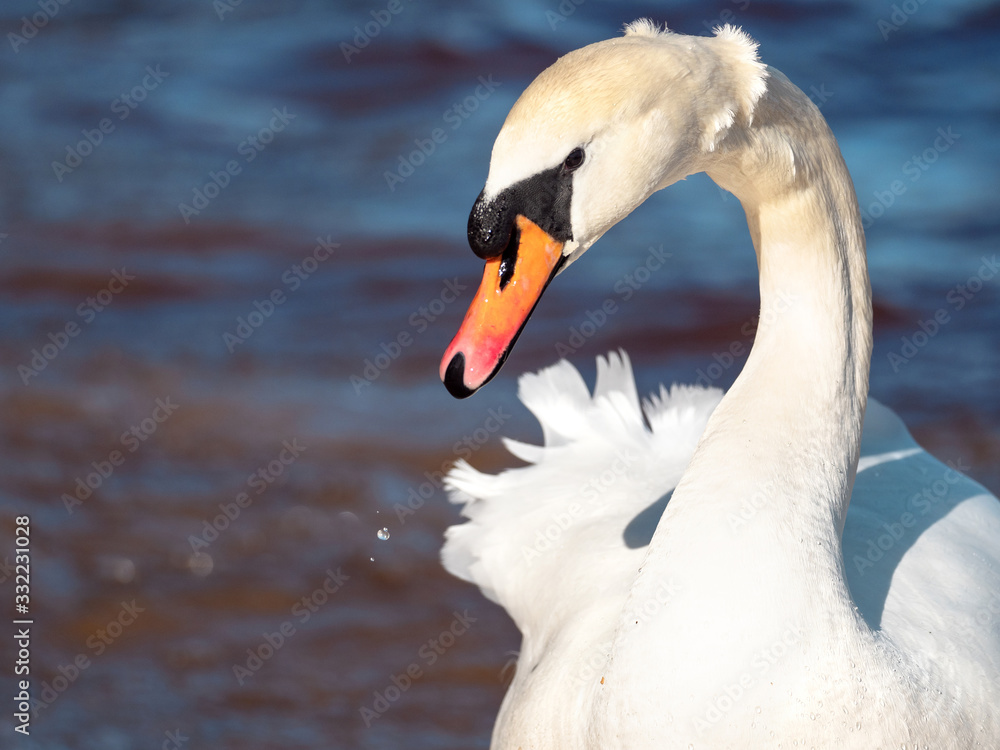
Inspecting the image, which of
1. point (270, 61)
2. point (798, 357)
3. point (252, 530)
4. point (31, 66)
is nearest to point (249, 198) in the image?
point (270, 61)

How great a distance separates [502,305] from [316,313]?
4.62 meters

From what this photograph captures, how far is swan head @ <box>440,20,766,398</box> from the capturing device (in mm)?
Answer: 1840

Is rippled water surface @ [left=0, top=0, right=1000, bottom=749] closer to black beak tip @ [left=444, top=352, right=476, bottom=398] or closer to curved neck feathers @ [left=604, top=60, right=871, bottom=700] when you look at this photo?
curved neck feathers @ [left=604, top=60, right=871, bottom=700]

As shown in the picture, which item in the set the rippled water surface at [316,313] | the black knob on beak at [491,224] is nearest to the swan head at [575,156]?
the black knob on beak at [491,224]

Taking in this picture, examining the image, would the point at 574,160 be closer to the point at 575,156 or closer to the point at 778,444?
the point at 575,156

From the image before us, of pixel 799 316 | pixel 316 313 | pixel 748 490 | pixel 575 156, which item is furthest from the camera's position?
pixel 316 313

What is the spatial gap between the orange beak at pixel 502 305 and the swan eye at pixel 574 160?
4.3 inches

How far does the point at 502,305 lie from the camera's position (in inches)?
76.0

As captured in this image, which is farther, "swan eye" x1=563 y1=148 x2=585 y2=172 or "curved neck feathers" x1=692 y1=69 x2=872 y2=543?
"curved neck feathers" x1=692 y1=69 x2=872 y2=543

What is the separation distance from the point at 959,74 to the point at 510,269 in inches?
310

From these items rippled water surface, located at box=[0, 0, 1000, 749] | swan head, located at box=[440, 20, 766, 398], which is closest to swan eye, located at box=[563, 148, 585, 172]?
swan head, located at box=[440, 20, 766, 398]

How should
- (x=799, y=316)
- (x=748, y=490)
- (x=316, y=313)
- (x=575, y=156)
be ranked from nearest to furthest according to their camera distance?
(x=575, y=156) < (x=748, y=490) < (x=799, y=316) < (x=316, y=313)

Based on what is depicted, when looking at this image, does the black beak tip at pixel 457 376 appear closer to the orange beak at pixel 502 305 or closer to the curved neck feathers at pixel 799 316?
the orange beak at pixel 502 305

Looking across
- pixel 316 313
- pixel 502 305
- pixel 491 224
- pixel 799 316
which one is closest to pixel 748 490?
pixel 799 316
